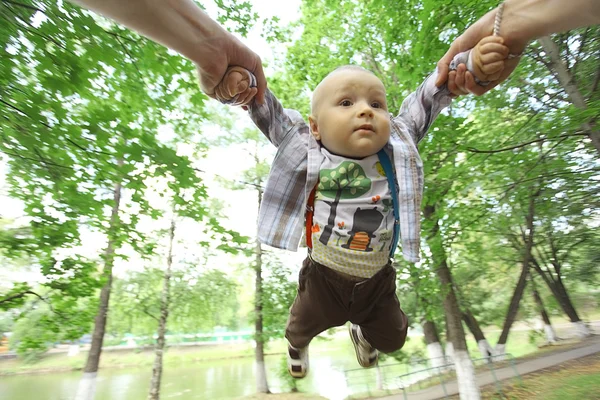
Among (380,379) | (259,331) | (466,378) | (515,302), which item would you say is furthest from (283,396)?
(515,302)

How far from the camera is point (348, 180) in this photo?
1361mm

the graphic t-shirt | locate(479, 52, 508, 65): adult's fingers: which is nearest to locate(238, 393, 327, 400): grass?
the graphic t-shirt

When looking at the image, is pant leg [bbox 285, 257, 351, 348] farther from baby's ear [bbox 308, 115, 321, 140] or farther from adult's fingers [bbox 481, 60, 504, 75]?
adult's fingers [bbox 481, 60, 504, 75]

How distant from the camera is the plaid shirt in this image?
4.40 ft

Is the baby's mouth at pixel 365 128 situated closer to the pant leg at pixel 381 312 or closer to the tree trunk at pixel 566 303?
the pant leg at pixel 381 312

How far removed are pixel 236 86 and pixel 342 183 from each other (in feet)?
1.71

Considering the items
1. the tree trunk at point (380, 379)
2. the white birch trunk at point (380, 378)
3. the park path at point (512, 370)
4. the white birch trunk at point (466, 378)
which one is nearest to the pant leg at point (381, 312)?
the white birch trunk at point (466, 378)

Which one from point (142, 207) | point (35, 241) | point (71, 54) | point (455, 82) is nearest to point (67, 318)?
point (35, 241)

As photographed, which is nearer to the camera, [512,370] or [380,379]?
[512,370]

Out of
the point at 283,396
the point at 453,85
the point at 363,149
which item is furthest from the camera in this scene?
the point at 283,396

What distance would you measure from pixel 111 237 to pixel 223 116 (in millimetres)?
8930

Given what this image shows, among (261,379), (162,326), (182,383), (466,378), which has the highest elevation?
(162,326)

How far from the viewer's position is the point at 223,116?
12.8m

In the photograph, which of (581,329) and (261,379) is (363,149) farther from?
(581,329)
